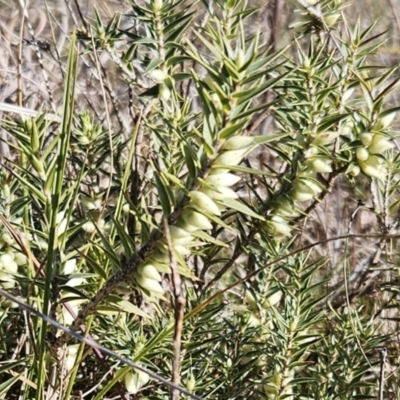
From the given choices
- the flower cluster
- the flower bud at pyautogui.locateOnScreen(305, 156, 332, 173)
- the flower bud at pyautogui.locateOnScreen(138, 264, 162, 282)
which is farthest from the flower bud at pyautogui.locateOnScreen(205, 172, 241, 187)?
the flower bud at pyautogui.locateOnScreen(305, 156, 332, 173)

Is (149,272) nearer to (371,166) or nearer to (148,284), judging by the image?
(148,284)

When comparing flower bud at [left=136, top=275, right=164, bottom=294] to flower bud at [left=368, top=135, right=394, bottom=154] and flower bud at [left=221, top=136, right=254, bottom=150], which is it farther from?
flower bud at [left=368, top=135, right=394, bottom=154]

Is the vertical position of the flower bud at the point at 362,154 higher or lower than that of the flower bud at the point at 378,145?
lower

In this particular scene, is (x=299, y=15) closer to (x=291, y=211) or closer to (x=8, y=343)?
(x=291, y=211)

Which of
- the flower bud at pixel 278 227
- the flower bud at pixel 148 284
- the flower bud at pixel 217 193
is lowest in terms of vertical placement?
the flower bud at pixel 148 284

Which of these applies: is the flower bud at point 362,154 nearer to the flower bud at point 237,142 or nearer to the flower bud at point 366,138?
the flower bud at point 366,138

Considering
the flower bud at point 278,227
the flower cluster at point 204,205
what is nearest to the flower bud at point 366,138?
the flower bud at point 278,227

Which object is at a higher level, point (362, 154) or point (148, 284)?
point (362, 154)

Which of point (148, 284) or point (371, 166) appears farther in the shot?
point (371, 166)

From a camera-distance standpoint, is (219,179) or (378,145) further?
(378,145)

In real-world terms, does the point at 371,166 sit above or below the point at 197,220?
above

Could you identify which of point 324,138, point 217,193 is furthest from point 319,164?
point 217,193

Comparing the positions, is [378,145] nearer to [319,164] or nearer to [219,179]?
[319,164]

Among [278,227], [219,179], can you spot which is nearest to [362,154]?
[278,227]
